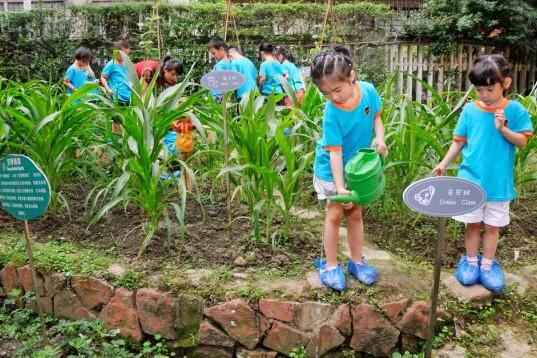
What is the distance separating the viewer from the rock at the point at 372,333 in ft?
8.27

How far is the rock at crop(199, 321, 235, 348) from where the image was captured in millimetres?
2580

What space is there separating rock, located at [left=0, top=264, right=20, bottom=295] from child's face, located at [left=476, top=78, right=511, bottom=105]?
244 cm

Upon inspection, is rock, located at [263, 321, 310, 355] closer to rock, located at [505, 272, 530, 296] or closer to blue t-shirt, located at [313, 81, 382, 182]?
blue t-shirt, located at [313, 81, 382, 182]

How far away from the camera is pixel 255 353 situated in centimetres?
258

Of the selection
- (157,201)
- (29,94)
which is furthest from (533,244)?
(29,94)

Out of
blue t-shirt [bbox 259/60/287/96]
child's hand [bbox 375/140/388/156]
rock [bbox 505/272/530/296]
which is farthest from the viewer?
blue t-shirt [bbox 259/60/287/96]

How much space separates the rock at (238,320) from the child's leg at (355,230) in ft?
1.78

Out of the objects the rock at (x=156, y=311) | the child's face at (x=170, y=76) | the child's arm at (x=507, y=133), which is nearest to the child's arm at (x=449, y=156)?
the child's arm at (x=507, y=133)

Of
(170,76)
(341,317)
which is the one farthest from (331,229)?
(170,76)

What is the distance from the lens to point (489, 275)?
2.71 meters

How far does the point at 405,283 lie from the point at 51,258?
1.74m

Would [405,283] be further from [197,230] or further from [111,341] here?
[111,341]

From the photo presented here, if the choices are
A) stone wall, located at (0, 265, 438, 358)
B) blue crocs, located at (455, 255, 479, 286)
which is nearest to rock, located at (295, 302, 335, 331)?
stone wall, located at (0, 265, 438, 358)

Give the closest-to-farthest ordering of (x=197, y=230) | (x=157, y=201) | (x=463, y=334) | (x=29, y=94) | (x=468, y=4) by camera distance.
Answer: (x=463, y=334)
(x=157, y=201)
(x=197, y=230)
(x=29, y=94)
(x=468, y=4)
